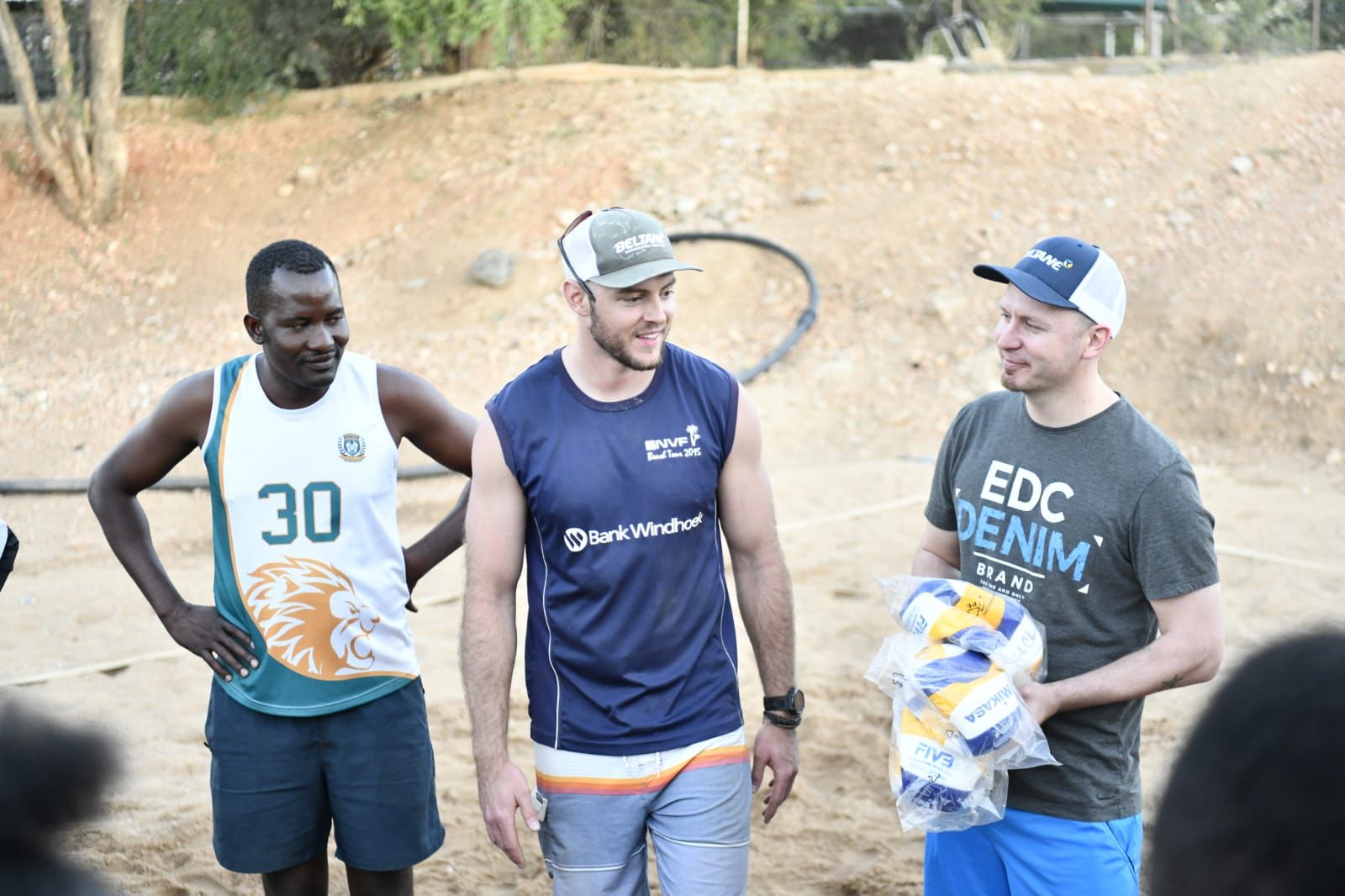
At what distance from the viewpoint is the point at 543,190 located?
48.5 feet

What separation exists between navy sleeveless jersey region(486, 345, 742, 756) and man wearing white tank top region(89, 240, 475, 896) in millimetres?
522

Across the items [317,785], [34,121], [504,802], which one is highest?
[34,121]

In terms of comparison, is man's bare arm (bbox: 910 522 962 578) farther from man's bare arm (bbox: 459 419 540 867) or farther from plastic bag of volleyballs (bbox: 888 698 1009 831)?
man's bare arm (bbox: 459 419 540 867)

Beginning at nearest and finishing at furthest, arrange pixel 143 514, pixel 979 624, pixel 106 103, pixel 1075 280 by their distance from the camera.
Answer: pixel 979 624
pixel 1075 280
pixel 143 514
pixel 106 103

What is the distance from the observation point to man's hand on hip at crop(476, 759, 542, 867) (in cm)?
318

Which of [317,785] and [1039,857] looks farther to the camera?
[317,785]

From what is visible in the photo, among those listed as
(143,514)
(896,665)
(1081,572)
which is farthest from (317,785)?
(1081,572)

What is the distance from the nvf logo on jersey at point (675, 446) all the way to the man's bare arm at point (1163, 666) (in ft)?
3.35

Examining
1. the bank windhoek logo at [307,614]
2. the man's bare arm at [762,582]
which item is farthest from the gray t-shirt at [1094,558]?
the bank windhoek logo at [307,614]

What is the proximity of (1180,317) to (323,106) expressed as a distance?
457 inches

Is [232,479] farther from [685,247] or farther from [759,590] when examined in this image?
[685,247]

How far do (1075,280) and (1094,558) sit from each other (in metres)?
0.70

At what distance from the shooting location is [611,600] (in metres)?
3.21

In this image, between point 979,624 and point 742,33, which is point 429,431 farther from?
point 742,33
